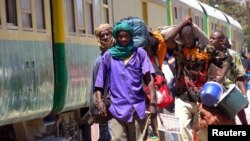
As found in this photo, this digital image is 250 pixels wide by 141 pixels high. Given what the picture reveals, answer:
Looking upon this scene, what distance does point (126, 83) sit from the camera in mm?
6340

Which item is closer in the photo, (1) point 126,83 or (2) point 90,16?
(1) point 126,83

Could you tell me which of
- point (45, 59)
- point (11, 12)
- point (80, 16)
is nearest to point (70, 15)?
point (80, 16)

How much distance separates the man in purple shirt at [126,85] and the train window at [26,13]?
2130 millimetres

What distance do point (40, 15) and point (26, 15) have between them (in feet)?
1.66

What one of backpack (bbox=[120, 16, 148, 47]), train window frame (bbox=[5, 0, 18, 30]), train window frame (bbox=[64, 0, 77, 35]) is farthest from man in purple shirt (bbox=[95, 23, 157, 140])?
train window frame (bbox=[64, 0, 77, 35])

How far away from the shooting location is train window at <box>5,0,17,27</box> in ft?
25.6

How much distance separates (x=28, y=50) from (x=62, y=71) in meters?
1.45

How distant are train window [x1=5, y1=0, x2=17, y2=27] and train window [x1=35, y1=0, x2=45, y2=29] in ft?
2.65

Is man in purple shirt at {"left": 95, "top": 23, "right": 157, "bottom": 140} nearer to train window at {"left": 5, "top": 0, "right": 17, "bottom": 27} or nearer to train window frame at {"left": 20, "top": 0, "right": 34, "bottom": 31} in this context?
train window at {"left": 5, "top": 0, "right": 17, "bottom": 27}

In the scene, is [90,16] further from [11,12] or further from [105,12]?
[11,12]

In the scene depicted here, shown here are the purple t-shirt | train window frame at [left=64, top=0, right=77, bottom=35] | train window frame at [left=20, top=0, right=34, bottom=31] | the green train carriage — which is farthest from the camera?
train window frame at [left=64, top=0, right=77, bottom=35]

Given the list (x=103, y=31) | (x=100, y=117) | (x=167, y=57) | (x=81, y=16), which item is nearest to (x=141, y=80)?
(x=100, y=117)

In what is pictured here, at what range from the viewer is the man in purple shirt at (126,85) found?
6.33 m

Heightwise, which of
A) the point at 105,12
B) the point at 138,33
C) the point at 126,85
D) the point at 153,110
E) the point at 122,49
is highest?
the point at 105,12
